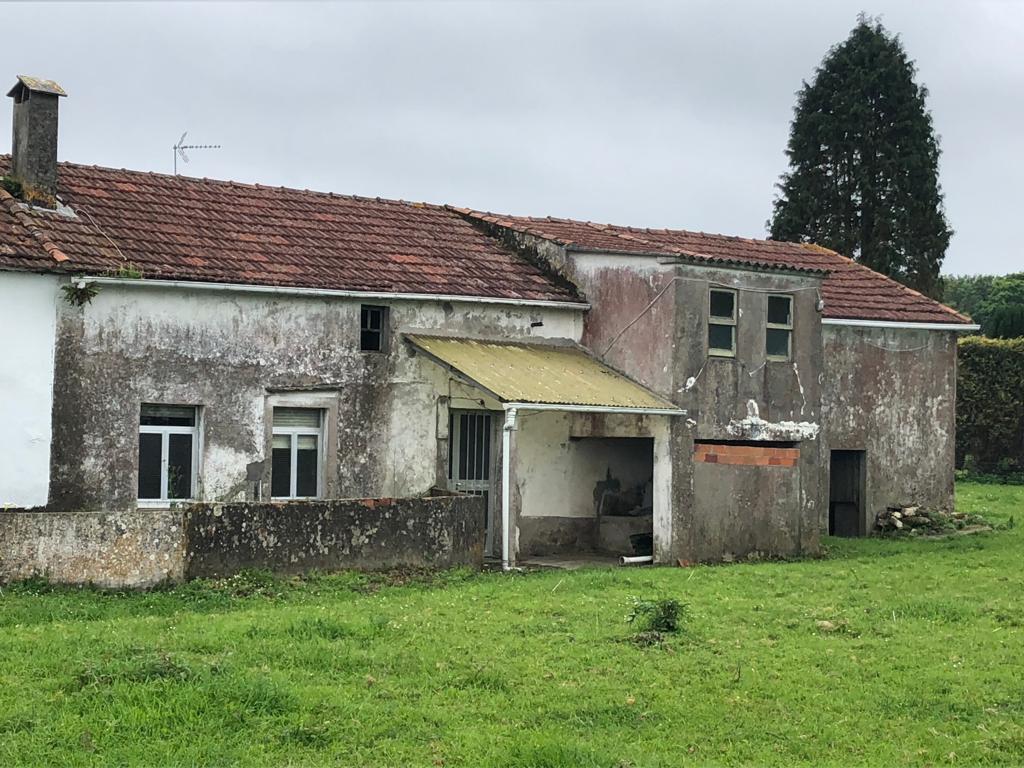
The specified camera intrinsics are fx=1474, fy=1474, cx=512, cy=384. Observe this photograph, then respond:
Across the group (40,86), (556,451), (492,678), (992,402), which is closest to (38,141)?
(40,86)

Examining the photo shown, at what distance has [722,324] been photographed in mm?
22453

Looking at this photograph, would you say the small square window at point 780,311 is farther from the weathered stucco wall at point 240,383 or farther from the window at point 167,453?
the window at point 167,453

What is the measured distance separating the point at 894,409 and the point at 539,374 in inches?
359

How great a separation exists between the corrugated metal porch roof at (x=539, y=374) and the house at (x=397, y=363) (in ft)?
0.21

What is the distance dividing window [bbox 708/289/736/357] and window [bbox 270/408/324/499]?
6.06m

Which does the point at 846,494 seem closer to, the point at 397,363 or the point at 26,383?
the point at 397,363

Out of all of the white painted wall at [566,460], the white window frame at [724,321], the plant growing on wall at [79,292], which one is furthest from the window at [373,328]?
the white window frame at [724,321]

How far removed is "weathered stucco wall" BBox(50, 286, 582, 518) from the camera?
18.7 meters

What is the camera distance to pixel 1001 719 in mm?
11281

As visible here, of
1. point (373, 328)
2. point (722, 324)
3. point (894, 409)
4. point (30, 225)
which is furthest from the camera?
point (894, 409)

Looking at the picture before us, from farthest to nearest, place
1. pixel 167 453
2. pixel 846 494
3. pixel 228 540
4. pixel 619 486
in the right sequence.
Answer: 1. pixel 846 494
2. pixel 619 486
3. pixel 167 453
4. pixel 228 540

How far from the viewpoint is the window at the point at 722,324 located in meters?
22.4

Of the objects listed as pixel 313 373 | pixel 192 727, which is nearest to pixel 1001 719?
pixel 192 727

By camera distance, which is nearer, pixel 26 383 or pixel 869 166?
pixel 26 383
